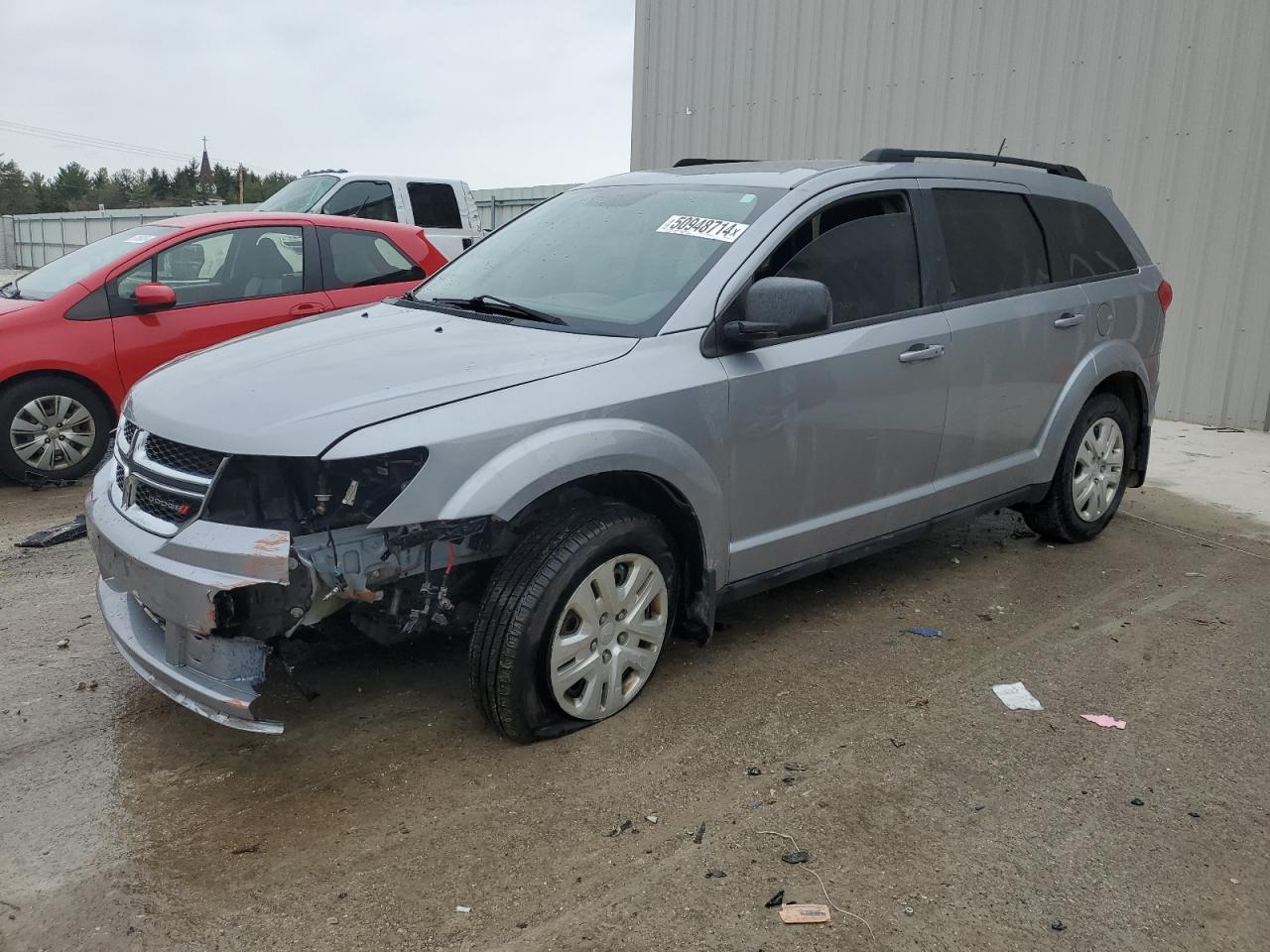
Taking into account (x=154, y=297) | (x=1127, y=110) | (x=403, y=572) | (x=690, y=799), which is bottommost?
(x=690, y=799)

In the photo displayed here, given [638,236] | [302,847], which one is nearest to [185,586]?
[302,847]

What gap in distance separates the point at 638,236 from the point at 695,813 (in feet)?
6.93

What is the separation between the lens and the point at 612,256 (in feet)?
13.2

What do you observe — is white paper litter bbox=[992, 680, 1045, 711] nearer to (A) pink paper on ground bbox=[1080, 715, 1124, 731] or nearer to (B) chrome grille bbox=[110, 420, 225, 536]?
(A) pink paper on ground bbox=[1080, 715, 1124, 731]

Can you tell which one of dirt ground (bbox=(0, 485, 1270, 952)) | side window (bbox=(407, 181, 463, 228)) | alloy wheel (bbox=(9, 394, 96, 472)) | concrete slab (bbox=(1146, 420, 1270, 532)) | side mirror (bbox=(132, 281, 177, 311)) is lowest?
dirt ground (bbox=(0, 485, 1270, 952))

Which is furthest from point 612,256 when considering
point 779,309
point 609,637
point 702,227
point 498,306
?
point 609,637

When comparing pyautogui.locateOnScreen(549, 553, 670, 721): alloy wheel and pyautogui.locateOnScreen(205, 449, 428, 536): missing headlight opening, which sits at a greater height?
pyautogui.locateOnScreen(205, 449, 428, 536): missing headlight opening

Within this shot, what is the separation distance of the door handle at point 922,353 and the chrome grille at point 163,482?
2.54 meters

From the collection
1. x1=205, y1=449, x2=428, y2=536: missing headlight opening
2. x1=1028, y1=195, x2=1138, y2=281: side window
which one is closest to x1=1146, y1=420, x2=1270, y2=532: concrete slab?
x1=1028, y1=195, x2=1138, y2=281: side window

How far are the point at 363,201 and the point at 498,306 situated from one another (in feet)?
27.8

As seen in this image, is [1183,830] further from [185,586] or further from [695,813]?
[185,586]

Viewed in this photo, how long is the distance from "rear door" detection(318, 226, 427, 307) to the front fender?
439 cm

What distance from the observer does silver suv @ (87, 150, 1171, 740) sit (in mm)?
2984

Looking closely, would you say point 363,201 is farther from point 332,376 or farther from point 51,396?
point 332,376
